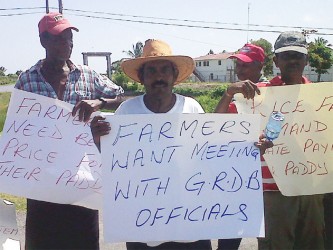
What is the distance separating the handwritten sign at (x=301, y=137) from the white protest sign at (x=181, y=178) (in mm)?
255

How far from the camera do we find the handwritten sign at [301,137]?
2.38 meters

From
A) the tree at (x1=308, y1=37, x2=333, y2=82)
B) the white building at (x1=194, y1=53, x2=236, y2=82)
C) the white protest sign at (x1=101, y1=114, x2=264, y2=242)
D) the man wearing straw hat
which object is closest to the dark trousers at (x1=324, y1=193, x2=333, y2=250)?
the white protest sign at (x1=101, y1=114, x2=264, y2=242)

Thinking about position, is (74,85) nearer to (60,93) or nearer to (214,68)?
(60,93)

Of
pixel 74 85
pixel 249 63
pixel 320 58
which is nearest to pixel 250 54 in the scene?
pixel 249 63

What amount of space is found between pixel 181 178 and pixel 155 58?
25.0 inches

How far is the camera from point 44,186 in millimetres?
2426

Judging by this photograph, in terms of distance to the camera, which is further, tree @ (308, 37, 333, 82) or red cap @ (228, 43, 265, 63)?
tree @ (308, 37, 333, 82)

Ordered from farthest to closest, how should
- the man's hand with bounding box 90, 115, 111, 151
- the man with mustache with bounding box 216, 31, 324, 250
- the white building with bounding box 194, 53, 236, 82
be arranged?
the white building with bounding box 194, 53, 236, 82 → the man with mustache with bounding box 216, 31, 324, 250 → the man's hand with bounding box 90, 115, 111, 151

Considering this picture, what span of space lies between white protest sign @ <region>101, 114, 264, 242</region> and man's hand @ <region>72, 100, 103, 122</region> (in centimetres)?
22

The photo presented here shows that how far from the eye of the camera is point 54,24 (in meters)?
2.43

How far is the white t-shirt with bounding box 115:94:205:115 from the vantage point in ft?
7.38

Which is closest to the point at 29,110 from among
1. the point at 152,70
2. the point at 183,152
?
the point at 152,70

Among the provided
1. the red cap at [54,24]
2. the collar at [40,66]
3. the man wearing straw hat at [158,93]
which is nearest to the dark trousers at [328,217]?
the man wearing straw hat at [158,93]

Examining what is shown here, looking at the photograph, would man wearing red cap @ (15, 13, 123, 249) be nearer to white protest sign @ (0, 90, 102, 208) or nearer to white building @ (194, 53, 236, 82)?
white protest sign @ (0, 90, 102, 208)
